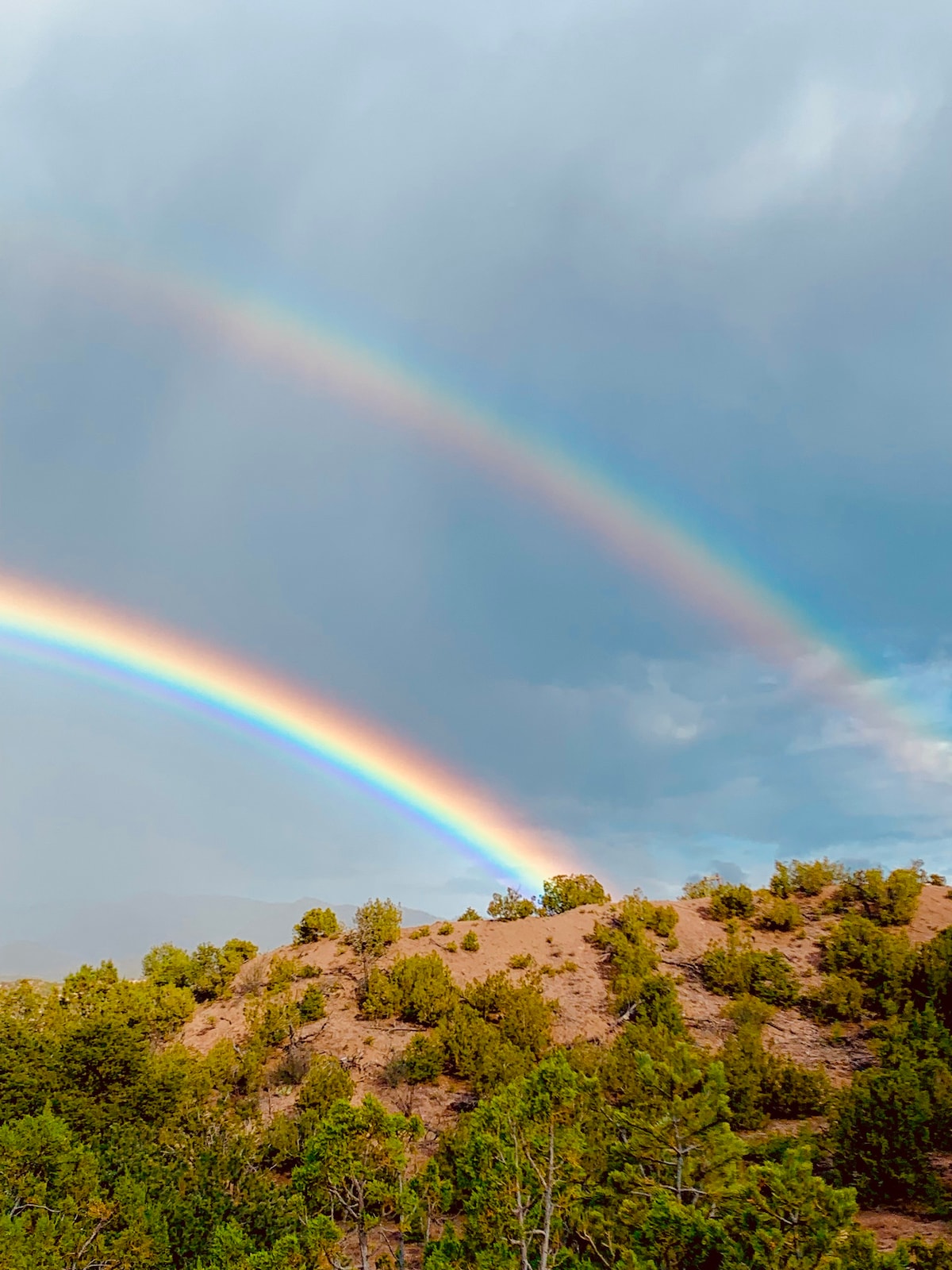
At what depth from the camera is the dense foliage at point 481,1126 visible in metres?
11.0

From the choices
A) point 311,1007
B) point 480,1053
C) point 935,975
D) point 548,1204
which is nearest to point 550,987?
point 480,1053

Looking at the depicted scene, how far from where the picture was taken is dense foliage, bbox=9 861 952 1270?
1103 cm

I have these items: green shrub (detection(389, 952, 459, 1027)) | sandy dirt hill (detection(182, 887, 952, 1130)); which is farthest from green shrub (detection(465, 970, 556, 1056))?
sandy dirt hill (detection(182, 887, 952, 1130))

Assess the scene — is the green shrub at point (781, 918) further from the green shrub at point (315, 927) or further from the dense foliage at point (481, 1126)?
the green shrub at point (315, 927)

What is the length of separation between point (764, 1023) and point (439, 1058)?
16135 millimetres

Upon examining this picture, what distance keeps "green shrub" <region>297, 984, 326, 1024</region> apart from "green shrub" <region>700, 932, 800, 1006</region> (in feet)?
69.2

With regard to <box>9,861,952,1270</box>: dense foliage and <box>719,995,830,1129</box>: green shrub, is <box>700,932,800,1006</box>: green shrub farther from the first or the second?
<box>719,995,830,1129</box>: green shrub

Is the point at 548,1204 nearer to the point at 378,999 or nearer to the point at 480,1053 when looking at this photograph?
the point at 480,1053

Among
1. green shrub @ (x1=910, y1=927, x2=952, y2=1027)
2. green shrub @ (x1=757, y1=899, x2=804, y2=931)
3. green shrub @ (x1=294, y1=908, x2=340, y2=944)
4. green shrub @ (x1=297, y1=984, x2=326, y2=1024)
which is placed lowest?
green shrub @ (x1=297, y1=984, x2=326, y2=1024)

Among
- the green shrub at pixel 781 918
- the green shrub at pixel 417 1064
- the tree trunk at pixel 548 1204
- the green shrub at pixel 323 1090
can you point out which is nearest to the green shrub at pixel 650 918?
the green shrub at pixel 781 918

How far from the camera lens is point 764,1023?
35250 mm

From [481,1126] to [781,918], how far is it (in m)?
38.3

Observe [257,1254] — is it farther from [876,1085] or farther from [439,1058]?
[439,1058]

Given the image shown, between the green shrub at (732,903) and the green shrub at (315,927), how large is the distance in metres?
26.4
